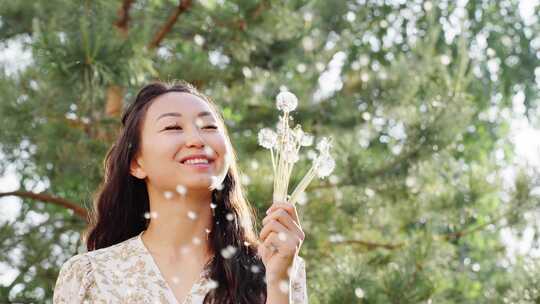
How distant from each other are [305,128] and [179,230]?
2.30 m

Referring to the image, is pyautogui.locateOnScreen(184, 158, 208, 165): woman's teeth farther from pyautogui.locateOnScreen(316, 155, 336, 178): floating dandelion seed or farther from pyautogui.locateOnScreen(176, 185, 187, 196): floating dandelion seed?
pyautogui.locateOnScreen(316, 155, 336, 178): floating dandelion seed

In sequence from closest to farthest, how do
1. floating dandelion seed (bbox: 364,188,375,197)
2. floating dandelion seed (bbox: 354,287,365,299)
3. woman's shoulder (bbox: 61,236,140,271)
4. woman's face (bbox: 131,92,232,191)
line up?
woman's face (bbox: 131,92,232,191) → woman's shoulder (bbox: 61,236,140,271) → floating dandelion seed (bbox: 354,287,365,299) → floating dandelion seed (bbox: 364,188,375,197)

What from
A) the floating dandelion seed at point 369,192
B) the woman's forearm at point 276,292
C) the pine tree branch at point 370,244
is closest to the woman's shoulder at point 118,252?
the woman's forearm at point 276,292

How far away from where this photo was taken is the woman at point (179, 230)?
176 centimetres

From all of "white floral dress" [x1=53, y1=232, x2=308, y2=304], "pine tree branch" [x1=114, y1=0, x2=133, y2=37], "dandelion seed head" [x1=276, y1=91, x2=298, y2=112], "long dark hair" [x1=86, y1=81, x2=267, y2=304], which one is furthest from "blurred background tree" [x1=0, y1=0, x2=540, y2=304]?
"dandelion seed head" [x1=276, y1=91, x2=298, y2=112]

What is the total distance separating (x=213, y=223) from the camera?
189cm

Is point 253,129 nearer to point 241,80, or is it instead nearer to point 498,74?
point 241,80

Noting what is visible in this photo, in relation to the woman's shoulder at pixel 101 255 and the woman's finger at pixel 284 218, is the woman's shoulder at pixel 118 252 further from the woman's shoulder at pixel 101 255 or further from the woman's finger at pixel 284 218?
the woman's finger at pixel 284 218

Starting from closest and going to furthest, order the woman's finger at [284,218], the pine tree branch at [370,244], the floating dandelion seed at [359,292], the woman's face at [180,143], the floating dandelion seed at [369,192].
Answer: the woman's finger at [284,218]
the woman's face at [180,143]
the floating dandelion seed at [359,292]
the pine tree branch at [370,244]
the floating dandelion seed at [369,192]

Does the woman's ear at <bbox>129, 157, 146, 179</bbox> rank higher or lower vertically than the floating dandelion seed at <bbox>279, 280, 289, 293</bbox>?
higher

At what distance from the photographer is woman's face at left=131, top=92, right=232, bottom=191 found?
68.4 inches

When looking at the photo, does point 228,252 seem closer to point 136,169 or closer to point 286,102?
point 136,169

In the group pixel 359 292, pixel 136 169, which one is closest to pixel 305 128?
pixel 359 292

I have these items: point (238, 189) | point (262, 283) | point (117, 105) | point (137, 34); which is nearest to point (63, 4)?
point (137, 34)
